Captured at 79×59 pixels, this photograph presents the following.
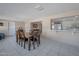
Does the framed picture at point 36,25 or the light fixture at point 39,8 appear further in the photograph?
the framed picture at point 36,25

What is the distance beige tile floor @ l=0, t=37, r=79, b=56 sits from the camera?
215 centimetres

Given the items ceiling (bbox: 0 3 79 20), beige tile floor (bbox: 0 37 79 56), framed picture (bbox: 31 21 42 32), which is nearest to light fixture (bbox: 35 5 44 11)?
ceiling (bbox: 0 3 79 20)

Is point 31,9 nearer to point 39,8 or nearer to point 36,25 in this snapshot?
point 39,8

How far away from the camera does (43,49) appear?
2248mm

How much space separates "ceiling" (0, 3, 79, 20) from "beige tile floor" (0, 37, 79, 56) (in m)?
0.56

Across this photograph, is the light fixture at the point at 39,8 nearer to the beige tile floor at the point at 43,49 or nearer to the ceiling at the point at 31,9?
the ceiling at the point at 31,9

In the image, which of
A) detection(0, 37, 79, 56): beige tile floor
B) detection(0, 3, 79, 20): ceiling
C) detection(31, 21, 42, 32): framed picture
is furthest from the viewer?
detection(31, 21, 42, 32): framed picture

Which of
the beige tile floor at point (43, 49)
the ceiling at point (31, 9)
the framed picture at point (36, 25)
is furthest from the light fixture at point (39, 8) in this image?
the beige tile floor at point (43, 49)

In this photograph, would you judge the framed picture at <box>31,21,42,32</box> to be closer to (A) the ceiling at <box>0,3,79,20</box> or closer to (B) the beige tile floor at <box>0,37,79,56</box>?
(A) the ceiling at <box>0,3,79,20</box>

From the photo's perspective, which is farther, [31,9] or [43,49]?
[43,49]

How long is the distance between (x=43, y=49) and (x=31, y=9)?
945mm

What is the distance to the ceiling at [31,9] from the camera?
6.66 ft

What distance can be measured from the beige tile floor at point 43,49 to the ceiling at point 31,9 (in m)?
0.56

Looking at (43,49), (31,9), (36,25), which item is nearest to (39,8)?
(31,9)
